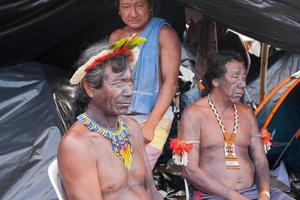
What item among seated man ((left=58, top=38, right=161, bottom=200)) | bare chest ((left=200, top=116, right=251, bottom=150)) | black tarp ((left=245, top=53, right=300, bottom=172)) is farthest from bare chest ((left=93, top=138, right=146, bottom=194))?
black tarp ((left=245, top=53, right=300, bottom=172))

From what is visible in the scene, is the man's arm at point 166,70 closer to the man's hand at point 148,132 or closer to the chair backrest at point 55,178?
the man's hand at point 148,132

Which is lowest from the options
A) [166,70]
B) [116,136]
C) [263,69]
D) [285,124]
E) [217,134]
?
[285,124]

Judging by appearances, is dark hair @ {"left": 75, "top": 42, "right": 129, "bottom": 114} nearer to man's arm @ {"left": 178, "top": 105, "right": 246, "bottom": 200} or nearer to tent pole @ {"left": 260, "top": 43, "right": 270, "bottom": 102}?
man's arm @ {"left": 178, "top": 105, "right": 246, "bottom": 200}

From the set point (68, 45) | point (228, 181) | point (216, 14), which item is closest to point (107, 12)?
point (68, 45)

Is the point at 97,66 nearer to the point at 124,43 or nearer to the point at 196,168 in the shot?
the point at 124,43

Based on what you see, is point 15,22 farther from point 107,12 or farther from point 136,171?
point 136,171

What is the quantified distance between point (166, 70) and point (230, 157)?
69 centimetres

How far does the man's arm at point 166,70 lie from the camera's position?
3.49 metres

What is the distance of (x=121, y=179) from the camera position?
96.0 inches

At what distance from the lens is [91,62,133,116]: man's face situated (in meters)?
2.46

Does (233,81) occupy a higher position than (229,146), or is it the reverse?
(233,81)

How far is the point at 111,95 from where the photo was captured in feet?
8.09

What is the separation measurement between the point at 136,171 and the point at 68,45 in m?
2.10

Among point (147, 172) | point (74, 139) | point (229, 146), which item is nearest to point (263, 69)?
point (229, 146)
